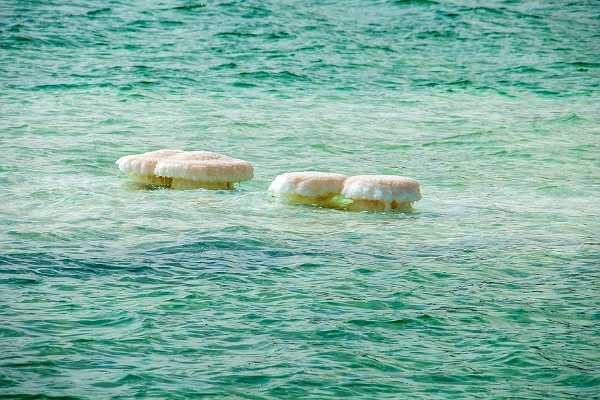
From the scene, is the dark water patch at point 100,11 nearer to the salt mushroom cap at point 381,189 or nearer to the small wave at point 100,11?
the small wave at point 100,11

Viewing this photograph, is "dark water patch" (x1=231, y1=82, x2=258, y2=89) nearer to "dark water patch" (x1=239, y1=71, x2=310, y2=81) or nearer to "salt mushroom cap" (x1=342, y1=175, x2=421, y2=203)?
"dark water patch" (x1=239, y1=71, x2=310, y2=81)

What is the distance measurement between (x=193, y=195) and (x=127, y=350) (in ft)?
16.1

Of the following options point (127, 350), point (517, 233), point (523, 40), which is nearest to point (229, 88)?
point (523, 40)

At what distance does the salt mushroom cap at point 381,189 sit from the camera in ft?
32.0

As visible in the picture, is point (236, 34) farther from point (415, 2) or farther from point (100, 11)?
point (415, 2)

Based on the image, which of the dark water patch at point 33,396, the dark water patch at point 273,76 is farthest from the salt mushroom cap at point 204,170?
the dark water patch at point 273,76

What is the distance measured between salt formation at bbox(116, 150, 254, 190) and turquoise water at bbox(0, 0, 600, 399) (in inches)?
9.3

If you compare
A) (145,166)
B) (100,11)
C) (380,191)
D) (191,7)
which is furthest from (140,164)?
(191,7)

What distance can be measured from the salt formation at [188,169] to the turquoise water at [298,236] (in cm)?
24

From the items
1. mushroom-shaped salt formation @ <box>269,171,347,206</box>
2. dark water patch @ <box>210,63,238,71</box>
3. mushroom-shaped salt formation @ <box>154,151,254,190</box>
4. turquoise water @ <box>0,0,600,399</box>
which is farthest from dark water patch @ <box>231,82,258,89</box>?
mushroom-shaped salt formation @ <box>269,171,347,206</box>

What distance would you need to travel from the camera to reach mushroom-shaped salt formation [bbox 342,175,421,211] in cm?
977

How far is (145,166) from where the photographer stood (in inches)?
434

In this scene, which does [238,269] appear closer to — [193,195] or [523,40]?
[193,195]

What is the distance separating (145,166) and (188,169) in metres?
0.61
